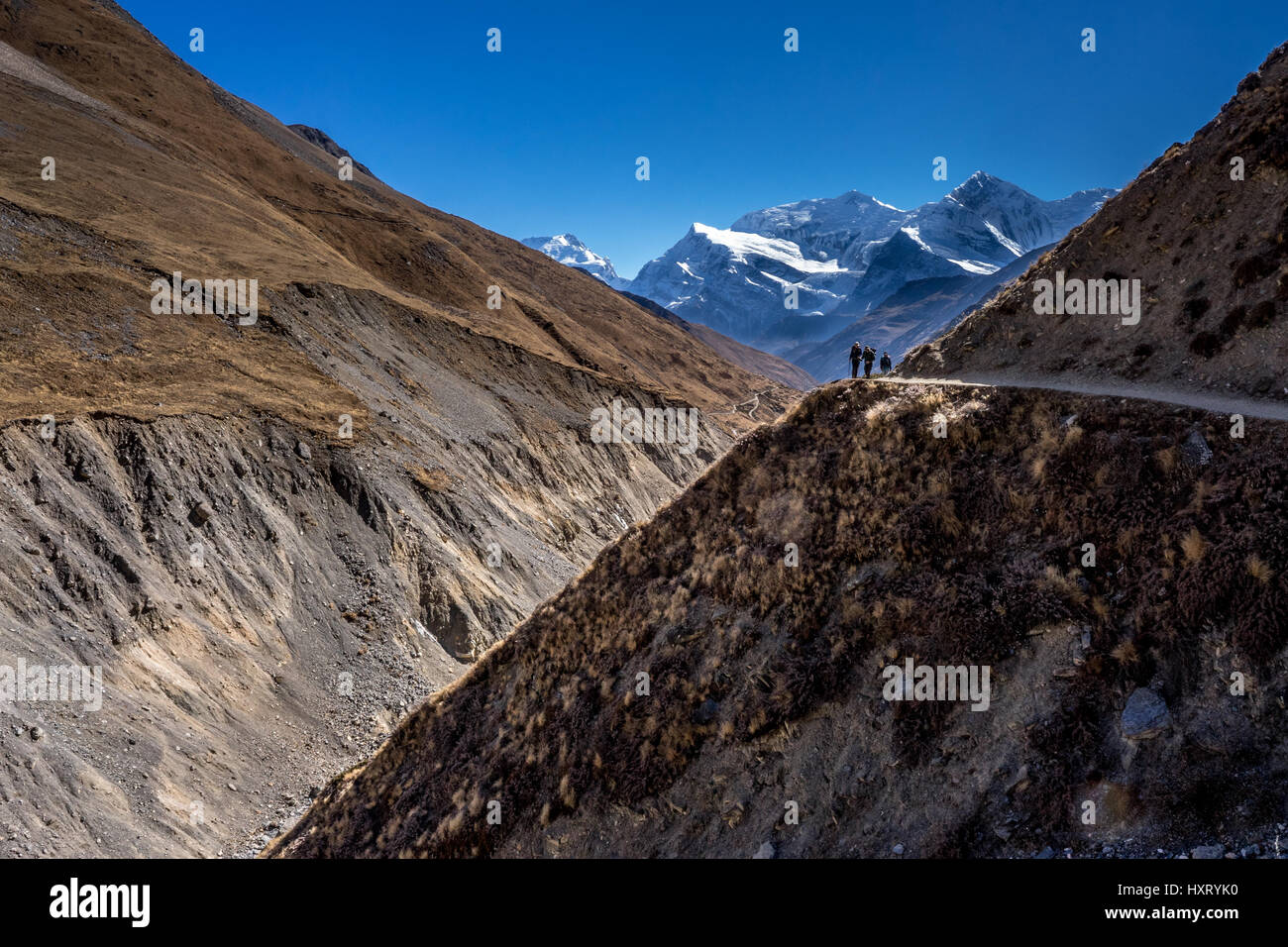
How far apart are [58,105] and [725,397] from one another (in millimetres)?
95586

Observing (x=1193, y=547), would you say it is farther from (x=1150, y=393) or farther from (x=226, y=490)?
(x=226, y=490)

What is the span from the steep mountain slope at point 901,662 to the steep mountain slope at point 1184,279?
8.51 feet

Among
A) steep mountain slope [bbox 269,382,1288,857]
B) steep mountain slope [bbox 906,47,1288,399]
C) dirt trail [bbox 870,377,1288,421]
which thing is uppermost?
steep mountain slope [bbox 906,47,1288,399]

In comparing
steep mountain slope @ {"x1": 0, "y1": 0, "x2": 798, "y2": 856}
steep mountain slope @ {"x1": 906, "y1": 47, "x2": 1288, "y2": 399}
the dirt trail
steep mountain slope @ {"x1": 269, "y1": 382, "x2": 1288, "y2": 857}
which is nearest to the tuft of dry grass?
steep mountain slope @ {"x1": 269, "y1": 382, "x2": 1288, "y2": 857}

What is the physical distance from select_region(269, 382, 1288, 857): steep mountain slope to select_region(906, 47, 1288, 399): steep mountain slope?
2594mm

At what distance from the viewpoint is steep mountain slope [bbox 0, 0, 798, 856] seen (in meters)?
19.1

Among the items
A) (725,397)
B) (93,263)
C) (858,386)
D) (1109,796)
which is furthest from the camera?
(725,397)

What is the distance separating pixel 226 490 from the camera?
88.4ft

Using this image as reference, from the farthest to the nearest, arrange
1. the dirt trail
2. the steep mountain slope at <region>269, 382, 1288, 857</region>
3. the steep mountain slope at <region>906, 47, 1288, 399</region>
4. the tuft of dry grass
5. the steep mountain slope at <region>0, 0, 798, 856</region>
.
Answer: the steep mountain slope at <region>0, 0, 798, 856</region> → the steep mountain slope at <region>906, 47, 1288, 399</region> → the dirt trail → the tuft of dry grass → the steep mountain slope at <region>269, 382, 1288, 857</region>

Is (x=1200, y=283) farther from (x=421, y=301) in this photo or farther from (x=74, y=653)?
(x=421, y=301)

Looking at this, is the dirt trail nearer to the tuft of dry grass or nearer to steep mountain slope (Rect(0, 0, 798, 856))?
the tuft of dry grass

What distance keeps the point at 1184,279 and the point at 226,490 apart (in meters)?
31.2

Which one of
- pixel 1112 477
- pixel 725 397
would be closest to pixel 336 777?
pixel 1112 477
